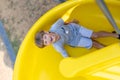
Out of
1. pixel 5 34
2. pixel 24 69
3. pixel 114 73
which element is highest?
pixel 5 34

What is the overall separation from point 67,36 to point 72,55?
95 millimetres

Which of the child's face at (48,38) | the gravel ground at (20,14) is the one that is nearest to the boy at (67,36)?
the child's face at (48,38)

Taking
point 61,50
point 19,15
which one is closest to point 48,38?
point 61,50

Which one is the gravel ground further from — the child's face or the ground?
the child's face

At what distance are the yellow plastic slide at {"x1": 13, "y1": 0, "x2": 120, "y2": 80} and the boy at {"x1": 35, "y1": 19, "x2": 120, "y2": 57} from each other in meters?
0.03

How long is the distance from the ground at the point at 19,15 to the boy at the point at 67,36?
0.74ft

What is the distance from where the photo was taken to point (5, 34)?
1.50 metres

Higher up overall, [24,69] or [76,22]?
[76,22]

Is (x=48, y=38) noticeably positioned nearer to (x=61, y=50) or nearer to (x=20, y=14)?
(x=61, y=50)

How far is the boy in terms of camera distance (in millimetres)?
1212

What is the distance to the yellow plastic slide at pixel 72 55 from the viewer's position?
3.78ft

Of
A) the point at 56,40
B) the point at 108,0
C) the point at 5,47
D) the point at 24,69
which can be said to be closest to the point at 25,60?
the point at 24,69

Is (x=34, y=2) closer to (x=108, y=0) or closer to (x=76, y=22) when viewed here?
Result: (x=76, y=22)

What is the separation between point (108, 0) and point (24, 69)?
0.40 m
